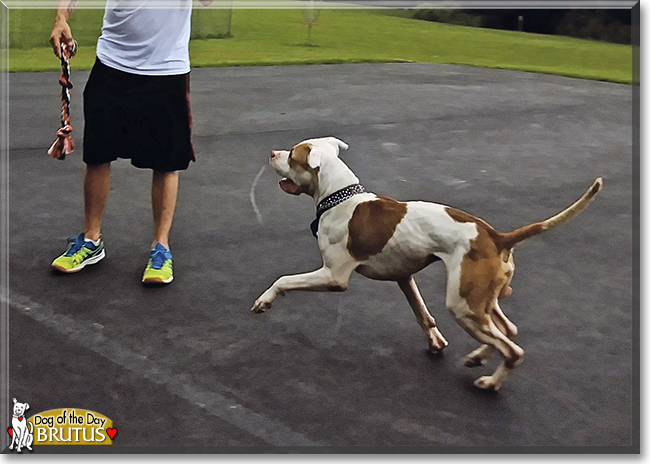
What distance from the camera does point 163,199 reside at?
4.11 metres

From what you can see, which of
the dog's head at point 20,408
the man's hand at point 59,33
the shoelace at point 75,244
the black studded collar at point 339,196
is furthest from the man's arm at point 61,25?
the dog's head at point 20,408


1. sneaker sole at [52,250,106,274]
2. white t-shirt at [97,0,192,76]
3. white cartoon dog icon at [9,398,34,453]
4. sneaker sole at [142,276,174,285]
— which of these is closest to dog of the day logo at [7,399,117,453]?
white cartoon dog icon at [9,398,34,453]

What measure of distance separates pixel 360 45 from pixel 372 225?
35.4 feet

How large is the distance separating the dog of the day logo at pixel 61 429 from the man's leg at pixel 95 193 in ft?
4.92

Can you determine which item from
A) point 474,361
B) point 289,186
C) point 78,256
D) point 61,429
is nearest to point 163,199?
point 78,256

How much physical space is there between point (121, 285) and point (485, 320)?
1913 millimetres

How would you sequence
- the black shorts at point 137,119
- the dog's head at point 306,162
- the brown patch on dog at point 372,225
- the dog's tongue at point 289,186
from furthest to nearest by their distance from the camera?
the black shorts at point 137,119, the dog's tongue at point 289,186, the dog's head at point 306,162, the brown patch on dog at point 372,225

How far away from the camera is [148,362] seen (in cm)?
324

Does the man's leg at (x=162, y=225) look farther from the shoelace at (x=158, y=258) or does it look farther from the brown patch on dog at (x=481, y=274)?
the brown patch on dog at (x=481, y=274)

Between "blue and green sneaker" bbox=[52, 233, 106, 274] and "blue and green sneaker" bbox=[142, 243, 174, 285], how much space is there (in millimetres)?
322

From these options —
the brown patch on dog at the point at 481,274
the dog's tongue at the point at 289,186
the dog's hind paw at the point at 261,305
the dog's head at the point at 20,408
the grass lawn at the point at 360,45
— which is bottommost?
the dog's head at the point at 20,408

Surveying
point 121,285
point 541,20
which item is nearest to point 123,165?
point 121,285

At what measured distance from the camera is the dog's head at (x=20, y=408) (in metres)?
2.82

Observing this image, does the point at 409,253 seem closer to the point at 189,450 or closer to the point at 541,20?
the point at 189,450
